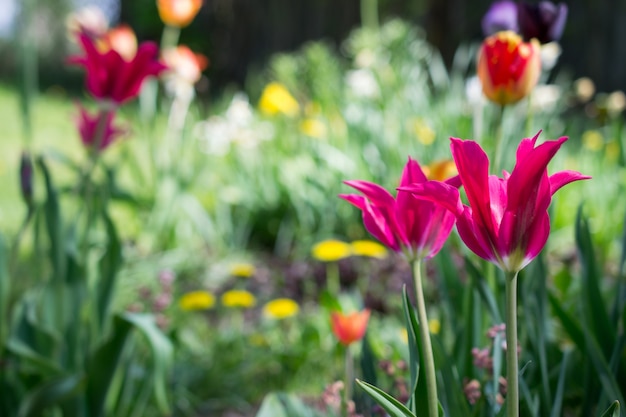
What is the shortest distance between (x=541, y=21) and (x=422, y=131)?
1.79 metres

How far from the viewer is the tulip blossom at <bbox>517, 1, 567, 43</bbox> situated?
43.6 inches

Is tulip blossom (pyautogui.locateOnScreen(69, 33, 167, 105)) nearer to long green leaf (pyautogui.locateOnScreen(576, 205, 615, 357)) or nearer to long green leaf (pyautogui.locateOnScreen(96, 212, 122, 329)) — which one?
long green leaf (pyautogui.locateOnScreen(96, 212, 122, 329))

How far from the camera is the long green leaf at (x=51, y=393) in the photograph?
1175mm

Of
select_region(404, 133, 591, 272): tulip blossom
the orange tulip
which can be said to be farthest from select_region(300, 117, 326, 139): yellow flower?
select_region(404, 133, 591, 272): tulip blossom

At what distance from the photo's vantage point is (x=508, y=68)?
103 centimetres

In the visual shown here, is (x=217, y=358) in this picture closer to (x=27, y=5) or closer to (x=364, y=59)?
(x=27, y=5)

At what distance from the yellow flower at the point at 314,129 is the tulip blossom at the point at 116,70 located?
174cm

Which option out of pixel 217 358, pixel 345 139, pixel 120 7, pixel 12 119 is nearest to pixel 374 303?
pixel 217 358

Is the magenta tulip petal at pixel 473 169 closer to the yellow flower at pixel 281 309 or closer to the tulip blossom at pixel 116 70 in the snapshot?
the tulip blossom at pixel 116 70

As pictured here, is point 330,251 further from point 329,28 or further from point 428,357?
point 329,28

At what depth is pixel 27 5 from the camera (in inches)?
49.5

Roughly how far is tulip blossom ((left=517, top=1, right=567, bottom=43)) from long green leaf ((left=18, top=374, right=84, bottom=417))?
0.90m

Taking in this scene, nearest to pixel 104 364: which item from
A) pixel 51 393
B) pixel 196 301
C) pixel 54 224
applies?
pixel 51 393

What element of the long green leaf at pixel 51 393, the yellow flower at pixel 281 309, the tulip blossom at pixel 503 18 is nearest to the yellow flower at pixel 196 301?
the yellow flower at pixel 281 309
